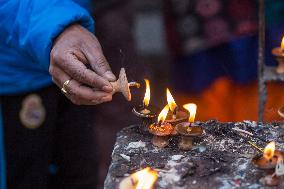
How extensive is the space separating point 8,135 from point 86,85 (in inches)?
38.5

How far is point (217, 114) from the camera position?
4246 mm

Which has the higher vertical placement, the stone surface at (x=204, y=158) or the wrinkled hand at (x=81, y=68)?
the wrinkled hand at (x=81, y=68)

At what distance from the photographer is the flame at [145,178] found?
200 centimetres

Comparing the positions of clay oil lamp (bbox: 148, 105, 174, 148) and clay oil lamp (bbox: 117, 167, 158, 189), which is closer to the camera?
clay oil lamp (bbox: 117, 167, 158, 189)

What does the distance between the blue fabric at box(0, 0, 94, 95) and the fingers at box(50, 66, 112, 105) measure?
7.3 inches

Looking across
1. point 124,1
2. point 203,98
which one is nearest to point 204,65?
point 203,98

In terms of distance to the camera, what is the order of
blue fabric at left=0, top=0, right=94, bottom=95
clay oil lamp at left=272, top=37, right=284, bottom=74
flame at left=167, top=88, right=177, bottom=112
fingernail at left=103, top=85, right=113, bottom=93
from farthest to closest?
clay oil lamp at left=272, top=37, right=284, bottom=74, blue fabric at left=0, top=0, right=94, bottom=95, flame at left=167, top=88, right=177, bottom=112, fingernail at left=103, top=85, right=113, bottom=93

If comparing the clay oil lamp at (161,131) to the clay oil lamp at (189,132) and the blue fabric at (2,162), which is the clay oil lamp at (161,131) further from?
the blue fabric at (2,162)

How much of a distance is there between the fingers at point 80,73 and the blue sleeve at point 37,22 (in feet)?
0.74

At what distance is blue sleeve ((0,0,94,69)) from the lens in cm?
261

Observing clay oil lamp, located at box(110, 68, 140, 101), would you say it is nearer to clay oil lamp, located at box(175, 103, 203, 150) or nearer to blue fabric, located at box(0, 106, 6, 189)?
clay oil lamp, located at box(175, 103, 203, 150)

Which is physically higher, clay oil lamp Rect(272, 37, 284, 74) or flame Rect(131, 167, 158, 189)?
clay oil lamp Rect(272, 37, 284, 74)

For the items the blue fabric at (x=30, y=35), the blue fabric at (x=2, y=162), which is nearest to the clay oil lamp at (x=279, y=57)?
the blue fabric at (x=30, y=35)

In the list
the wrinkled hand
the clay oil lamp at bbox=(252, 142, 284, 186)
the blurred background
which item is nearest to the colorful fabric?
the blurred background
